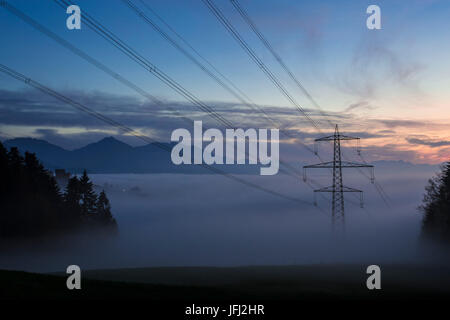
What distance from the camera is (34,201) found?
98.5 meters

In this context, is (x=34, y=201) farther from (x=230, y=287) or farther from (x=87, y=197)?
(x=230, y=287)

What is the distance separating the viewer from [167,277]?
6775 centimetres

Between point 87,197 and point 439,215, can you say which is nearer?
point 439,215

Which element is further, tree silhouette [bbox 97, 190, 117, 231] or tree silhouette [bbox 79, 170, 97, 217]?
tree silhouette [bbox 97, 190, 117, 231]

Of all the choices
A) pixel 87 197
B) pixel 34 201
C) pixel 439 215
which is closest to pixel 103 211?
pixel 87 197

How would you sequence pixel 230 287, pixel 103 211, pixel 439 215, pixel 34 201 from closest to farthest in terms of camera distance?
pixel 230 287 < pixel 439 215 < pixel 34 201 < pixel 103 211

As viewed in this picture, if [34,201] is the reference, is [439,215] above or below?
below

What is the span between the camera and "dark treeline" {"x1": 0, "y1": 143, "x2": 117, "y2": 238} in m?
94.4

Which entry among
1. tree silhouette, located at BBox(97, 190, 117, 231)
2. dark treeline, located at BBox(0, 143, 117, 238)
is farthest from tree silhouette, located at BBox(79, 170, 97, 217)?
tree silhouette, located at BBox(97, 190, 117, 231)

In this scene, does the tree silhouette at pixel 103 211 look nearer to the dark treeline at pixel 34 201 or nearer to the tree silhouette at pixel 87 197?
the tree silhouette at pixel 87 197

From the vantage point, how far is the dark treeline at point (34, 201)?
310 ft

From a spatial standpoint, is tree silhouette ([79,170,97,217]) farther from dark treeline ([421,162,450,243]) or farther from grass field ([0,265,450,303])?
dark treeline ([421,162,450,243])

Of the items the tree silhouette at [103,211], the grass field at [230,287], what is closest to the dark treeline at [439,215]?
the grass field at [230,287]
